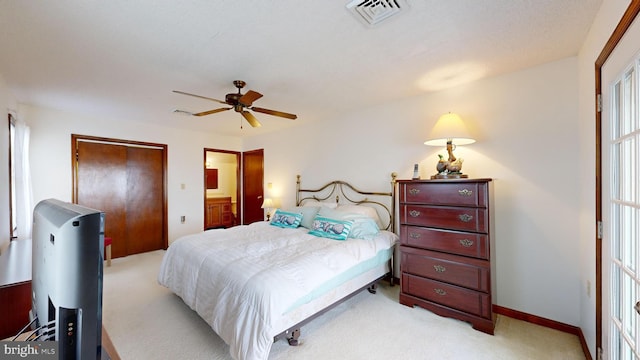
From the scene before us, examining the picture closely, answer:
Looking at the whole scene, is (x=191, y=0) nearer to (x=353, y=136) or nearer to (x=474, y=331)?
(x=353, y=136)

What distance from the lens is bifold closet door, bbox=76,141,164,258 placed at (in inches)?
160

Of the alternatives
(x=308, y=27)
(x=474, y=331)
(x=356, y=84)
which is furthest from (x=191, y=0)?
(x=474, y=331)

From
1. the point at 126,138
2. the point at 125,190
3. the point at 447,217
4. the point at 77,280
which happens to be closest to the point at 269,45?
the point at 77,280

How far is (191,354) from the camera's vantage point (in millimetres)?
1959

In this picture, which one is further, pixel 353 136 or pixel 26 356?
pixel 353 136

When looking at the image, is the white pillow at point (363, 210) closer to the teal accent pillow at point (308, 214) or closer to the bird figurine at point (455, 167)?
the teal accent pillow at point (308, 214)

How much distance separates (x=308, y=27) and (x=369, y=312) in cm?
261

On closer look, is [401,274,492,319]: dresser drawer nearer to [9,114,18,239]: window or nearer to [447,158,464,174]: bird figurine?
[447,158,464,174]: bird figurine

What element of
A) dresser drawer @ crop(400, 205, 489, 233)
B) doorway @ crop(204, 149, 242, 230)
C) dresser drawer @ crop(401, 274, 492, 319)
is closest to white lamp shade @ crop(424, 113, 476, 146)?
dresser drawer @ crop(400, 205, 489, 233)

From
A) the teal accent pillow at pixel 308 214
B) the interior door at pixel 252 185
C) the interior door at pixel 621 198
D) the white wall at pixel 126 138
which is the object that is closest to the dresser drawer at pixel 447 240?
the interior door at pixel 621 198

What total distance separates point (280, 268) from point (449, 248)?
1611 mm

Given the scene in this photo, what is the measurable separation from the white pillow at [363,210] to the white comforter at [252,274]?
0.32m

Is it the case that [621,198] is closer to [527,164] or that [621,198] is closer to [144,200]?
[527,164]

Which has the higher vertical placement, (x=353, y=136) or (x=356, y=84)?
(x=356, y=84)
